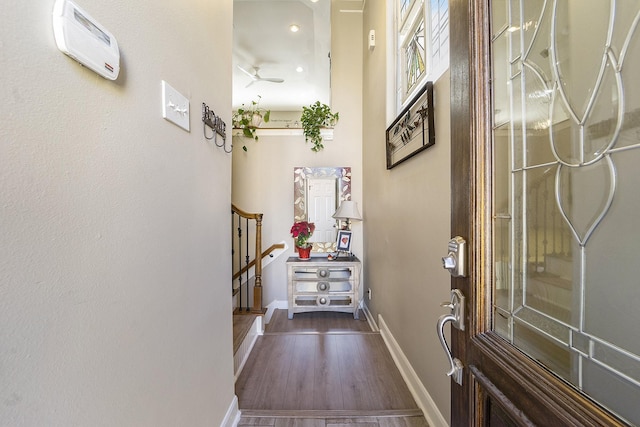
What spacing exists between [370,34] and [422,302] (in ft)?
9.52

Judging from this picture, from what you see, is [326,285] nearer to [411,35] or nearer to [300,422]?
[300,422]

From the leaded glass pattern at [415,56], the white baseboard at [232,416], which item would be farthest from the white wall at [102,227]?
the leaded glass pattern at [415,56]

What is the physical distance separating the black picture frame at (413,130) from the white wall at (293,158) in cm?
138

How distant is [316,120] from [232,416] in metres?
3.06

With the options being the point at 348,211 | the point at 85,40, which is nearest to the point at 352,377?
the point at 348,211

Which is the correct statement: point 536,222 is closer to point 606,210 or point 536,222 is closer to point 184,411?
point 606,210

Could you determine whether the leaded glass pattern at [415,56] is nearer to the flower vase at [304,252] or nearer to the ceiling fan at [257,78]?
the flower vase at [304,252]

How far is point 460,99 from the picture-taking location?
711 millimetres

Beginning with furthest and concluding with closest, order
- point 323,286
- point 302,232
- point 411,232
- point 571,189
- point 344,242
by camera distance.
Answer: point 344,242
point 302,232
point 323,286
point 411,232
point 571,189

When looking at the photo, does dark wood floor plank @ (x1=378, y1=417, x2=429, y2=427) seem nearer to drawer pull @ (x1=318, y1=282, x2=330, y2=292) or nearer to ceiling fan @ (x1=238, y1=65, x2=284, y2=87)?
drawer pull @ (x1=318, y1=282, x2=330, y2=292)

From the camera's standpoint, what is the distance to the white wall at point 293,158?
11.8 ft

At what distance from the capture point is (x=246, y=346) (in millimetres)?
2271

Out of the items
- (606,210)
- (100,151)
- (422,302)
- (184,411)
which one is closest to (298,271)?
(422,302)

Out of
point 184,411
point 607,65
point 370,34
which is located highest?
point 370,34
